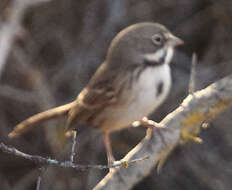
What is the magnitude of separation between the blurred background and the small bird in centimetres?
139

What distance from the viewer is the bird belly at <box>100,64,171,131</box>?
122 inches

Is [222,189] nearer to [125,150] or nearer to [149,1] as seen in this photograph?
[125,150]

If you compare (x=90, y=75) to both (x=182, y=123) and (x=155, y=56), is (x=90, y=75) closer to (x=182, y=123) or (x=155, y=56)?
(x=155, y=56)

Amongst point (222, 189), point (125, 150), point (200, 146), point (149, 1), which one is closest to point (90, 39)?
point (149, 1)

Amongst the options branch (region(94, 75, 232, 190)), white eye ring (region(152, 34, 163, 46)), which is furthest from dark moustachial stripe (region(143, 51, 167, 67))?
branch (region(94, 75, 232, 190))

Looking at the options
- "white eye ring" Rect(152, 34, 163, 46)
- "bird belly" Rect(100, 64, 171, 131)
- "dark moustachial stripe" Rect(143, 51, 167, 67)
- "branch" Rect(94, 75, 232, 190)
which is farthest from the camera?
"white eye ring" Rect(152, 34, 163, 46)

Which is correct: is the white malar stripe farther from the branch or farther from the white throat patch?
the branch

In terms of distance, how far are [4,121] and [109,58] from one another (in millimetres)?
2093

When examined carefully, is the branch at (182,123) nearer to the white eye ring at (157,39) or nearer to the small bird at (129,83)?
the small bird at (129,83)

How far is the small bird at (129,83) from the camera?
3123 mm

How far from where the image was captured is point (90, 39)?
5.11m

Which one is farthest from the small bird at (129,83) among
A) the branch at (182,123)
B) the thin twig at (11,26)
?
the thin twig at (11,26)

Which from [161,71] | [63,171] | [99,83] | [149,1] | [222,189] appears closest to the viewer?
[161,71]

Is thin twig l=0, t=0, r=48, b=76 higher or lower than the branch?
higher
